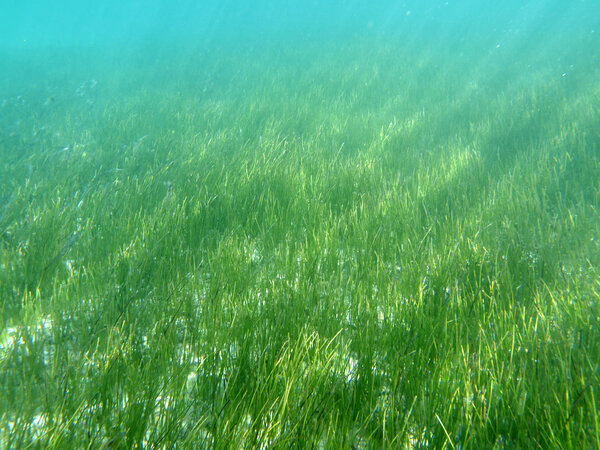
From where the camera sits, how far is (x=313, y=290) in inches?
71.8

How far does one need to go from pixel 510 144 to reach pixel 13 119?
33.1 ft

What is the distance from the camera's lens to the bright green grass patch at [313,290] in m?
1.16

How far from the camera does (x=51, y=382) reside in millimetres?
1312

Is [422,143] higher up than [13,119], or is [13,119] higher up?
[13,119]

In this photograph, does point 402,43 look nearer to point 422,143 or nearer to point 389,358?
point 422,143

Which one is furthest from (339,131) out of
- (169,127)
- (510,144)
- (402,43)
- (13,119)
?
(402,43)

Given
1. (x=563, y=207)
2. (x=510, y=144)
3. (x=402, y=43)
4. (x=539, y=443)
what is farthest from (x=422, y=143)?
(x=402, y=43)

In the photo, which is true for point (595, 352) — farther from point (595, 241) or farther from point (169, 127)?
point (169, 127)

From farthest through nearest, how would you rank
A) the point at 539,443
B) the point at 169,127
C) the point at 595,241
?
1. the point at 169,127
2. the point at 595,241
3. the point at 539,443

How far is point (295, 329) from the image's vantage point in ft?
5.18

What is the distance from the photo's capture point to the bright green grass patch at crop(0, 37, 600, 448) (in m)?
1.16

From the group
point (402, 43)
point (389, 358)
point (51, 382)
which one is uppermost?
point (402, 43)

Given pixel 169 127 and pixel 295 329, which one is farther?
pixel 169 127

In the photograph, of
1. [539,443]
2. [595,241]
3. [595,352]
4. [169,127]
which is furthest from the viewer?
[169,127]
